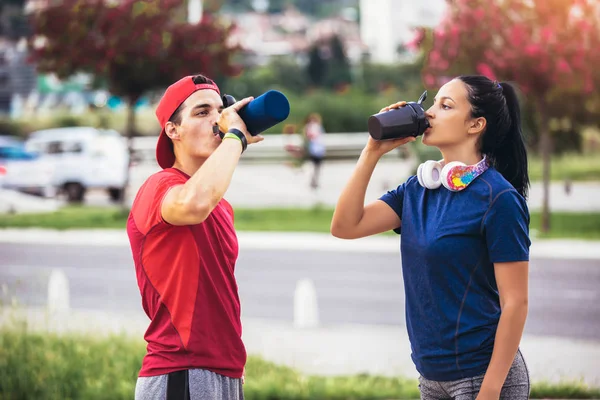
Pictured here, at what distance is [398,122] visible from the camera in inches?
118

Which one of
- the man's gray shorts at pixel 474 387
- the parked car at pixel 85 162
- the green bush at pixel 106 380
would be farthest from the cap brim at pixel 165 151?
the parked car at pixel 85 162

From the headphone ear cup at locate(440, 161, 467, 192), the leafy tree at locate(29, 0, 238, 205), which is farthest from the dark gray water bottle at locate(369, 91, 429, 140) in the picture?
the leafy tree at locate(29, 0, 238, 205)

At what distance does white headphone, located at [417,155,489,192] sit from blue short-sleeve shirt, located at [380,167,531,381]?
27mm

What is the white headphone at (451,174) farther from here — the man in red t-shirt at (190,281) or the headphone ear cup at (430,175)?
the man in red t-shirt at (190,281)

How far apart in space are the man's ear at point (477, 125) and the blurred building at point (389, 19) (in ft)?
368

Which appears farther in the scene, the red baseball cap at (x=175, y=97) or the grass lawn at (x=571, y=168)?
the grass lawn at (x=571, y=168)

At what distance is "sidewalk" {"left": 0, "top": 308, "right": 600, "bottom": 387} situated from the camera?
282 inches

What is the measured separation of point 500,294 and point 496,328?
123 millimetres

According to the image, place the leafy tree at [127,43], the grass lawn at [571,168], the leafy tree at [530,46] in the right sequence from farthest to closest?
the grass lawn at [571,168], the leafy tree at [127,43], the leafy tree at [530,46]

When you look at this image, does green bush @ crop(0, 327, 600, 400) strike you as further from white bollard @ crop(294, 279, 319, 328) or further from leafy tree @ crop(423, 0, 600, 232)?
leafy tree @ crop(423, 0, 600, 232)

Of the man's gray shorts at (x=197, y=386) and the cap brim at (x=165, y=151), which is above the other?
the cap brim at (x=165, y=151)

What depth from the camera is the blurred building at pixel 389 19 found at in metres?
116

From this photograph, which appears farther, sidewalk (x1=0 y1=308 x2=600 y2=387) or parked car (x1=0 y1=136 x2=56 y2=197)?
parked car (x1=0 y1=136 x2=56 y2=197)

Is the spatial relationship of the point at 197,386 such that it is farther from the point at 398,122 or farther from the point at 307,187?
the point at 307,187
